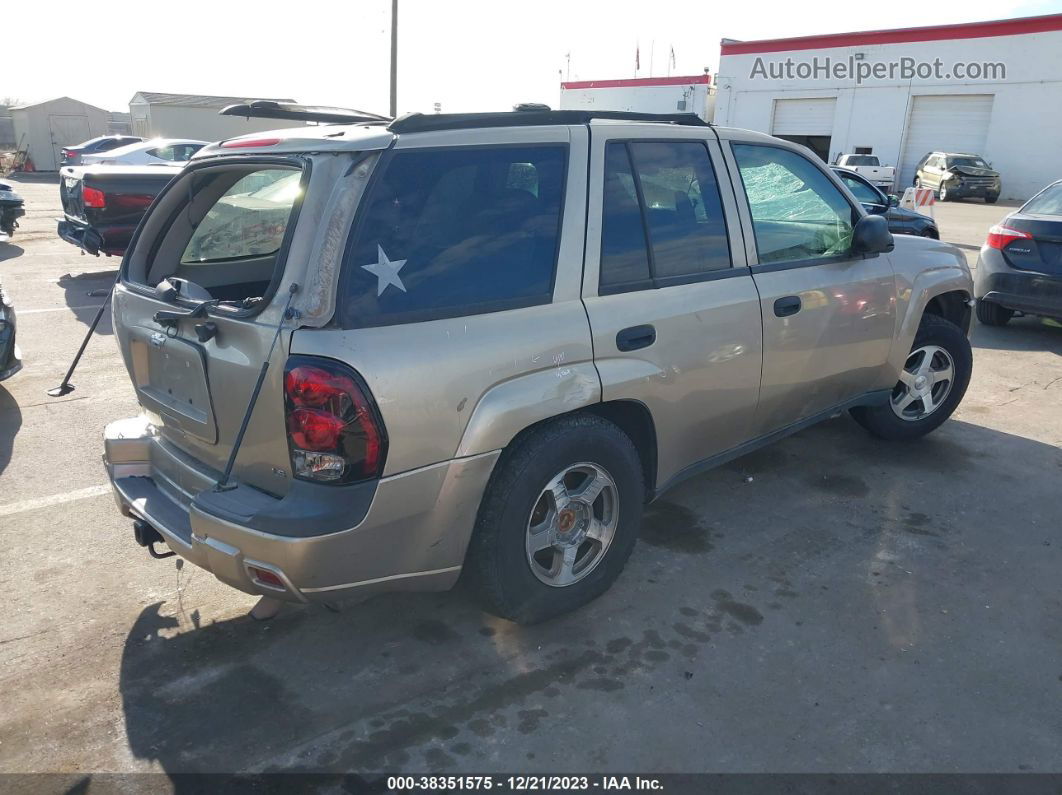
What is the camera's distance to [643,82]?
47312 millimetres

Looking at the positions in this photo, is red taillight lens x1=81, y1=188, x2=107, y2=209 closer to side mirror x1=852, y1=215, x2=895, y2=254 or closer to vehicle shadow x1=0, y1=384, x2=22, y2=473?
vehicle shadow x1=0, y1=384, x2=22, y2=473

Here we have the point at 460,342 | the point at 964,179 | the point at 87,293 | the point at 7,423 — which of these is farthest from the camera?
the point at 964,179

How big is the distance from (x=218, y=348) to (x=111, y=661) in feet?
4.31

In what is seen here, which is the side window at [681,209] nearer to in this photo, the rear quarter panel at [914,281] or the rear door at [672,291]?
the rear door at [672,291]

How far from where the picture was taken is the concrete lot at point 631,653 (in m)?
2.70

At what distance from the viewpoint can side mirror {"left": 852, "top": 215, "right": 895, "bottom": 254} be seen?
4.26 meters

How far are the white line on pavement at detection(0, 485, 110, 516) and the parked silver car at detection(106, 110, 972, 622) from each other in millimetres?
1243

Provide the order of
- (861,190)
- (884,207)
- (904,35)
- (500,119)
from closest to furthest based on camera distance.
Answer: (500,119) → (884,207) → (861,190) → (904,35)

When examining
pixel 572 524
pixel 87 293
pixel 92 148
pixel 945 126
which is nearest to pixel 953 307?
pixel 572 524

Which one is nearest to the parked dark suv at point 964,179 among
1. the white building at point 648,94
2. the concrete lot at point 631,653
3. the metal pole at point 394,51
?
the white building at point 648,94

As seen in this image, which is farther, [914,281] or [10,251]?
[10,251]

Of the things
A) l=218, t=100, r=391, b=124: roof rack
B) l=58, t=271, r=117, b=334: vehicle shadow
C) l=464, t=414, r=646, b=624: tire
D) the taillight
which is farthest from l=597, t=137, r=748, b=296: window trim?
l=58, t=271, r=117, b=334: vehicle shadow

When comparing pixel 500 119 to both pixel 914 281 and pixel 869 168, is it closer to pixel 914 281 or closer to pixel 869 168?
pixel 914 281

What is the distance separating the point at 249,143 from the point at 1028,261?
7.35 meters
